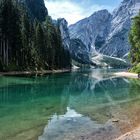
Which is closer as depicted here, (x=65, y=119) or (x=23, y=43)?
(x=65, y=119)

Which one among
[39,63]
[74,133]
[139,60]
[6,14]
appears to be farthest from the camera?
[39,63]

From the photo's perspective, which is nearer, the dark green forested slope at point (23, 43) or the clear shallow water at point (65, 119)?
the clear shallow water at point (65, 119)

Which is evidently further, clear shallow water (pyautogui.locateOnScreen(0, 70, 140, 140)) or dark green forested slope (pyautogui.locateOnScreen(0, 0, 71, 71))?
dark green forested slope (pyautogui.locateOnScreen(0, 0, 71, 71))

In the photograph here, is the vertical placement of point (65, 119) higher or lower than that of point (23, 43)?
lower

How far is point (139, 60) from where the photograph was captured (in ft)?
363

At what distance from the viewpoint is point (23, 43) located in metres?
107

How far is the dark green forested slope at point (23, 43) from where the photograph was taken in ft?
307

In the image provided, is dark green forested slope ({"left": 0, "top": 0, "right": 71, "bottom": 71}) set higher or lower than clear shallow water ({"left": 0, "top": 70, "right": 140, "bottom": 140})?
higher

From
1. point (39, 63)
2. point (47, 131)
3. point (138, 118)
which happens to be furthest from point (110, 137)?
point (39, 63)

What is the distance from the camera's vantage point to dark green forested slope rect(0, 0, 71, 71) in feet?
307

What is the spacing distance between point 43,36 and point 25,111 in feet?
330

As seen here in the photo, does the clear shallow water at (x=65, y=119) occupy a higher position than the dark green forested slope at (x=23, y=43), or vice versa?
the dark green forested slope at (x=23, y=43)

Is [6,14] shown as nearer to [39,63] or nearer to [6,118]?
[39,63]

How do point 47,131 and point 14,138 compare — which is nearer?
point 14,138
